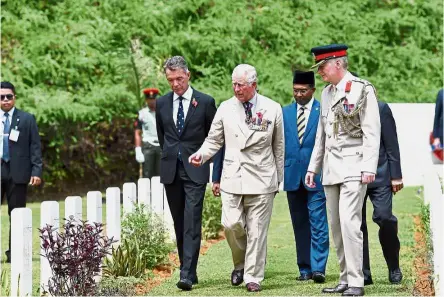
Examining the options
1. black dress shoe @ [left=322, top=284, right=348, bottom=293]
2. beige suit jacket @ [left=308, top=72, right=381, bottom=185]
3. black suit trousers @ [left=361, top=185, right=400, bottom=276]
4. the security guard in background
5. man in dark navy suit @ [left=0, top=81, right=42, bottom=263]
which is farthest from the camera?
the security guard in background

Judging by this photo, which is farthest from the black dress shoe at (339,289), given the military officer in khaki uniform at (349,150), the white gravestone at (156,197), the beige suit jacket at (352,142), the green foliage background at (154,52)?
Result: the green foliage background at (154,52)

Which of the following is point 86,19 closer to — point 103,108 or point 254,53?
point 103,108

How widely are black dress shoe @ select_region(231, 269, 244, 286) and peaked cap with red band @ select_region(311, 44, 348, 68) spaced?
215 centimetres

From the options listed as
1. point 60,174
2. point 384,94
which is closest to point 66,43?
point 60,174

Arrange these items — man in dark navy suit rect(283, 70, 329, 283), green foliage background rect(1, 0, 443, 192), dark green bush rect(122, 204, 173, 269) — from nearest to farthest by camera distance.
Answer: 1. man in dark navy suit rect(283, 70, 329, 283)
2. dark green bush rect(122, 204, 173, 269)
3. green foliage background rect(1, 0, 443, 192)

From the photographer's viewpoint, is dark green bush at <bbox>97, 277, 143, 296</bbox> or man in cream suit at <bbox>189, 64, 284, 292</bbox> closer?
dark green bush at <bbox>97, 277, 143, 296</bbox>

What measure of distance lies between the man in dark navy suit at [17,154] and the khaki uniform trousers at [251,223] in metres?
3.78

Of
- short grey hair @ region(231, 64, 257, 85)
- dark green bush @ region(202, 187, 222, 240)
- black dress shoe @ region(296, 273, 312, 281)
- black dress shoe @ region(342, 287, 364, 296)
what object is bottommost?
black dress shoe @ region(342, 287, 364, 296)

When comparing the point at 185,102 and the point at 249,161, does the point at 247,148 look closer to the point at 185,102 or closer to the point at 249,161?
the point at 249,161

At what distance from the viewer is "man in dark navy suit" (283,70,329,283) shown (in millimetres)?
10727

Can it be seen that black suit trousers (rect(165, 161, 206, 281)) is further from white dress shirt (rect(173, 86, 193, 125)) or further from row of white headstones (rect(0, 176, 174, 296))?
row of white headstones (rect(0, 176, 174, 296))

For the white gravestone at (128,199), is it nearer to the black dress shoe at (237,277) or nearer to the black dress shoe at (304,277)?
the black dress shoe at (237,277)

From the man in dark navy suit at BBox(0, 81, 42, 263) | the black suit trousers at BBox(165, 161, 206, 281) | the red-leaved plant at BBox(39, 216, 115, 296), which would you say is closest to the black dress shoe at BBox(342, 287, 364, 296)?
the black suit trousers at BBox(165, 161, 206, 281)

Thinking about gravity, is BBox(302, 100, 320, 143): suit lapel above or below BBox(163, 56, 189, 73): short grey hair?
below
